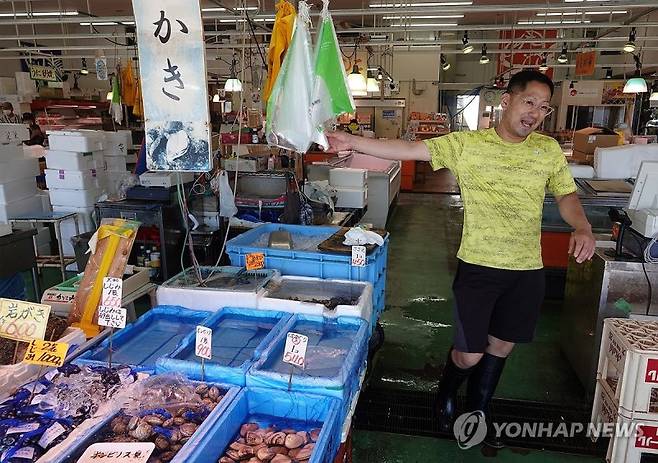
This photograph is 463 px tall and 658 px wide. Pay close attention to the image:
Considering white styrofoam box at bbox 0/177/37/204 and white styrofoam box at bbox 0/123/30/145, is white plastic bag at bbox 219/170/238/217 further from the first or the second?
white styrofoam box at bbox 0/123/30/145

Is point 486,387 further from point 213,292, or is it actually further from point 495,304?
point 213,292

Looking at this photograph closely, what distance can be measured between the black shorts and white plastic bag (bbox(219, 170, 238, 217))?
108 inches

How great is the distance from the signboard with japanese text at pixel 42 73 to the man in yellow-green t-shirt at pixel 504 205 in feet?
30.6

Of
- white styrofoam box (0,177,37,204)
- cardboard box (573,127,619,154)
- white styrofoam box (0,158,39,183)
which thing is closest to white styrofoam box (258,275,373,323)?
white styrofoam box (0,177,37,204)

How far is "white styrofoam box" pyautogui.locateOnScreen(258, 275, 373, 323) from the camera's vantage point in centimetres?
240

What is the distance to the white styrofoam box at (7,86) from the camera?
12.7 m

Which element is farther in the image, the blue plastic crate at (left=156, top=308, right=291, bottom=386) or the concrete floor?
the concrete floor

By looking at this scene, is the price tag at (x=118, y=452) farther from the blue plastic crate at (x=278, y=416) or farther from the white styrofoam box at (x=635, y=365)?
the white styrofoam box at (x=635, y=365)

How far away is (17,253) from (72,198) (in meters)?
2.20

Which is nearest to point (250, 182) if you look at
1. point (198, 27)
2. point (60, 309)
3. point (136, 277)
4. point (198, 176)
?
point (198, 176)

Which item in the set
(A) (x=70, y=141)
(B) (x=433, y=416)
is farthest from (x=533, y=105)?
(A) (x=70, y=141)

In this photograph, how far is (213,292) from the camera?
102 inches

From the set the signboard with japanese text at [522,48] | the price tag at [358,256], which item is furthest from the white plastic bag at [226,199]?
the signboard with japanese text at [522,48]

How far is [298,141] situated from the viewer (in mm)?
2258
